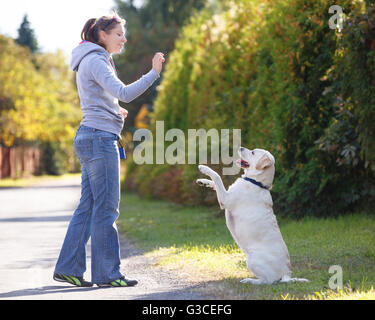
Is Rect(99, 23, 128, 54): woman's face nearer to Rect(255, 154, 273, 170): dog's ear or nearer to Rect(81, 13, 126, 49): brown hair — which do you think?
Rect(81, 13, 126, 49): brown hair

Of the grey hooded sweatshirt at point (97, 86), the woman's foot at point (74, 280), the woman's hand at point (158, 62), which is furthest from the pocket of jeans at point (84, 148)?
A: the woman's foot at point (74, 280)

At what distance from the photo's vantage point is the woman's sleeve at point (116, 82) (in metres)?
5.92

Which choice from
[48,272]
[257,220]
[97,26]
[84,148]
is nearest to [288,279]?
[257,220]

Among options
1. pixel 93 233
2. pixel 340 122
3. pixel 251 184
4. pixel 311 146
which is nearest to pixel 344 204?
pixel 311 146

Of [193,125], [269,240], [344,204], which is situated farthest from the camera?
[193,125]

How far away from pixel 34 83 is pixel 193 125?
945 inches

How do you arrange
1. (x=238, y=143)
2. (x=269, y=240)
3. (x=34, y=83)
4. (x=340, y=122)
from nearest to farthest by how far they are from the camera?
(x=269, y=240), (x=340, y=122), (x=238, y=143), (x=34, y=83)

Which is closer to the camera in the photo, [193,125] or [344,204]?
[344,204]

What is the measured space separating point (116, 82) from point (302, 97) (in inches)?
220

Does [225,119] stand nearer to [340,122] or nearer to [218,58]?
[218,58]
